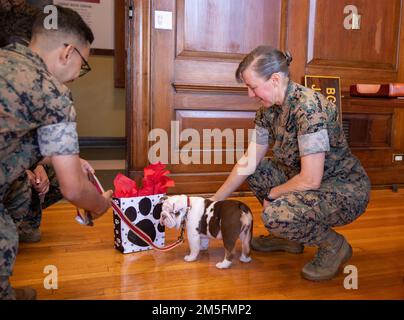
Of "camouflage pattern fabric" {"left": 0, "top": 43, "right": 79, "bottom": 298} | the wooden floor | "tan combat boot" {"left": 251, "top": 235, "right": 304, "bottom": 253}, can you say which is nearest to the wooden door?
the wooden floor

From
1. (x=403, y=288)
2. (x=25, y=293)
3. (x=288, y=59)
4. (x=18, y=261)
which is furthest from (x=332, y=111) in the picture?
(x=18, y=261)

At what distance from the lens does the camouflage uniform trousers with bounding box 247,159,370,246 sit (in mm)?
1498

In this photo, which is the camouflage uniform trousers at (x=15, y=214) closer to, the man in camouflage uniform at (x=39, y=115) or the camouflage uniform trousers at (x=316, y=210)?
the man in camouflage uniform at (x=39, y=115)

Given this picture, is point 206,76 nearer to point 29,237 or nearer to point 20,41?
point 29,237

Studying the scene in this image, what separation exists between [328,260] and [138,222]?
30.1 inches

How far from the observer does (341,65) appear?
3.07 metres

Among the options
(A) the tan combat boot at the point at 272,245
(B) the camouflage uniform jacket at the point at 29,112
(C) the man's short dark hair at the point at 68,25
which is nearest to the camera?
(B) the camouflage uniform jacket at the point at 29,112

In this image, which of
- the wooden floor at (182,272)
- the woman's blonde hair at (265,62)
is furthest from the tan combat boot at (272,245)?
the woman's blonde hair at (265,62)

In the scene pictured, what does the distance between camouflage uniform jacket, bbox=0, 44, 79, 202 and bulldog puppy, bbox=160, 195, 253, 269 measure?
2.20 feet

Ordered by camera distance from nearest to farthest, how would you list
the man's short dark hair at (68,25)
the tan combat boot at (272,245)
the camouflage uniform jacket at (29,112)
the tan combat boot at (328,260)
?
the camouflage uniform jacket at (29,112) < the man's short dark hair at (68,25) < the tan combat boot at (328,260) < the tan combat boot at (272,245)

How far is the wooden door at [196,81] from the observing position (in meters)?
2.68

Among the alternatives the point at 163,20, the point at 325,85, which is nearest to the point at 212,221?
the point at 163,20

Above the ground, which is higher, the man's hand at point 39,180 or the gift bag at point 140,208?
the man's hand at point 39,180
